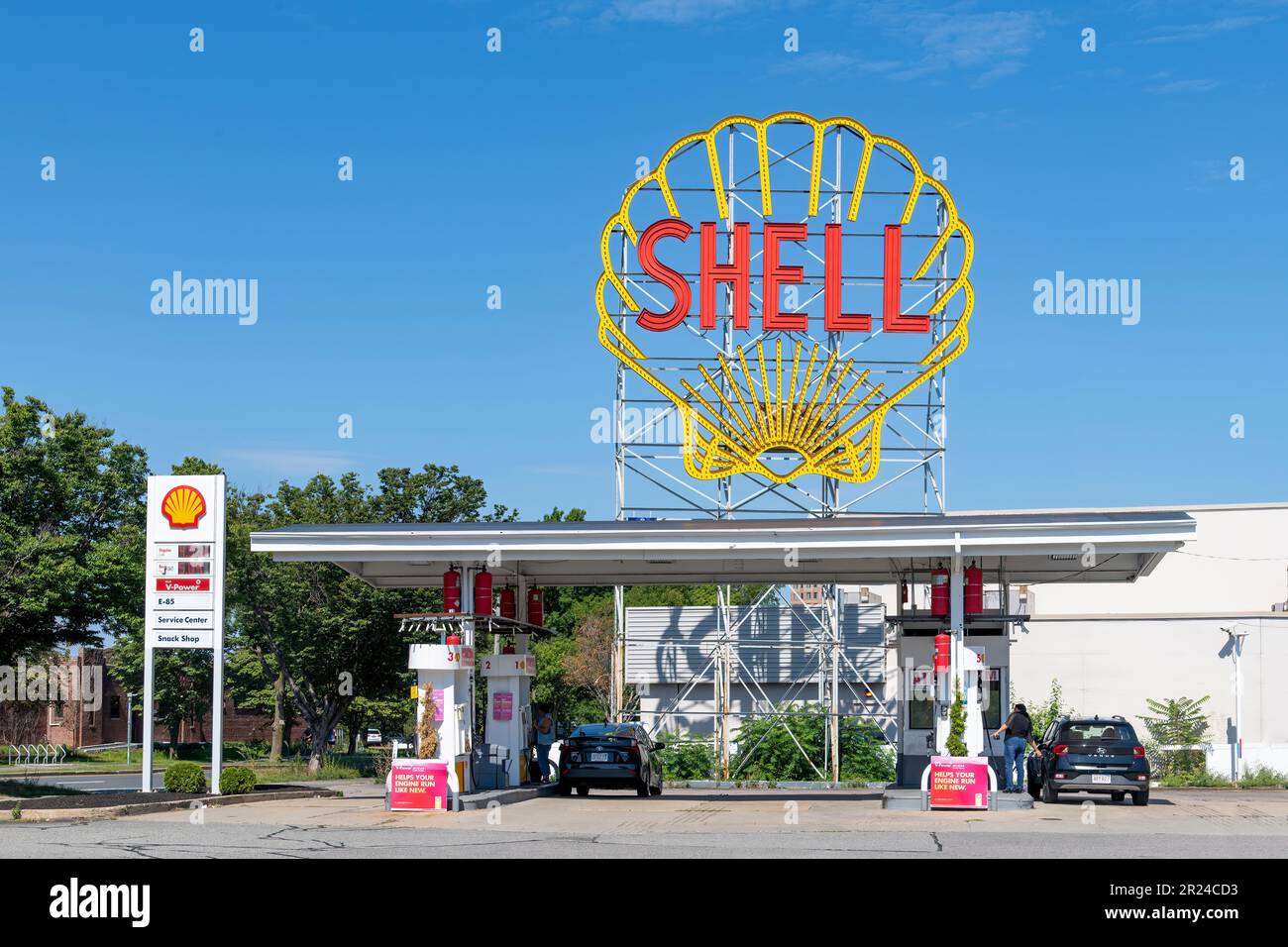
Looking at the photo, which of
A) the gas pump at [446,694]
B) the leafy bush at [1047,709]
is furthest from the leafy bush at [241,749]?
the gas pump at [446,694]

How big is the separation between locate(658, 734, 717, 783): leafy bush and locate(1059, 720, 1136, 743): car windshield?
13141mm

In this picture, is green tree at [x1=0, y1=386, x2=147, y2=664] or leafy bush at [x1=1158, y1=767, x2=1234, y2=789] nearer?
green tree at [x1=0, y1=386, x2=147, y2=664]

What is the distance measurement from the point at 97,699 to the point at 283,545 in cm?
5690

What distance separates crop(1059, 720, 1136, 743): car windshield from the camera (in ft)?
86.3

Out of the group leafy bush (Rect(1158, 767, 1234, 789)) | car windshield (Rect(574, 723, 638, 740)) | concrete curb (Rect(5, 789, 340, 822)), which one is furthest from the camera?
leafy bush (Rect(1158, 767, 1234, 789))

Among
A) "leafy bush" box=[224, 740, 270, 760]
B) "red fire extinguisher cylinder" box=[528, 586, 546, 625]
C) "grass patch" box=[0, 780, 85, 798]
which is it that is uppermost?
"red fire extinguisher cylinder" box=[528, 586, 546, 625]

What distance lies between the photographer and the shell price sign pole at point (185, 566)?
87.4ft

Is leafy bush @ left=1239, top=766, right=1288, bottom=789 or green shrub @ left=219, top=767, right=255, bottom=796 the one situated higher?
green shrub @ left=219, top=767, right=255, bottom=796

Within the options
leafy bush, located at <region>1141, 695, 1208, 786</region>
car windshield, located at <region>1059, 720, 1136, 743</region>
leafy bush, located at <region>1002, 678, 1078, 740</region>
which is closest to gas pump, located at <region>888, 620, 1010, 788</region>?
car windshield, located at <region>1059, 720, 1136, 743</region>

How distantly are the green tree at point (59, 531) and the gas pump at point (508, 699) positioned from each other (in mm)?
7866

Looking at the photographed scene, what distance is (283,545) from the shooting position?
25.0 m

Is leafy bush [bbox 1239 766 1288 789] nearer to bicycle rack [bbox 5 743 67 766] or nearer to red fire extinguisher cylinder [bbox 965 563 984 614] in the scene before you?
red fire extinguisher cylinder [bbox 965 563 984 614]

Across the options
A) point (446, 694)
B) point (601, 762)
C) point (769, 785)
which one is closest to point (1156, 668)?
point (769, 785)

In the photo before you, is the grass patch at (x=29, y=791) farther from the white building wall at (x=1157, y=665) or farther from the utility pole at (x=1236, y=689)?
the white building wall at (x=1157, y=665)
